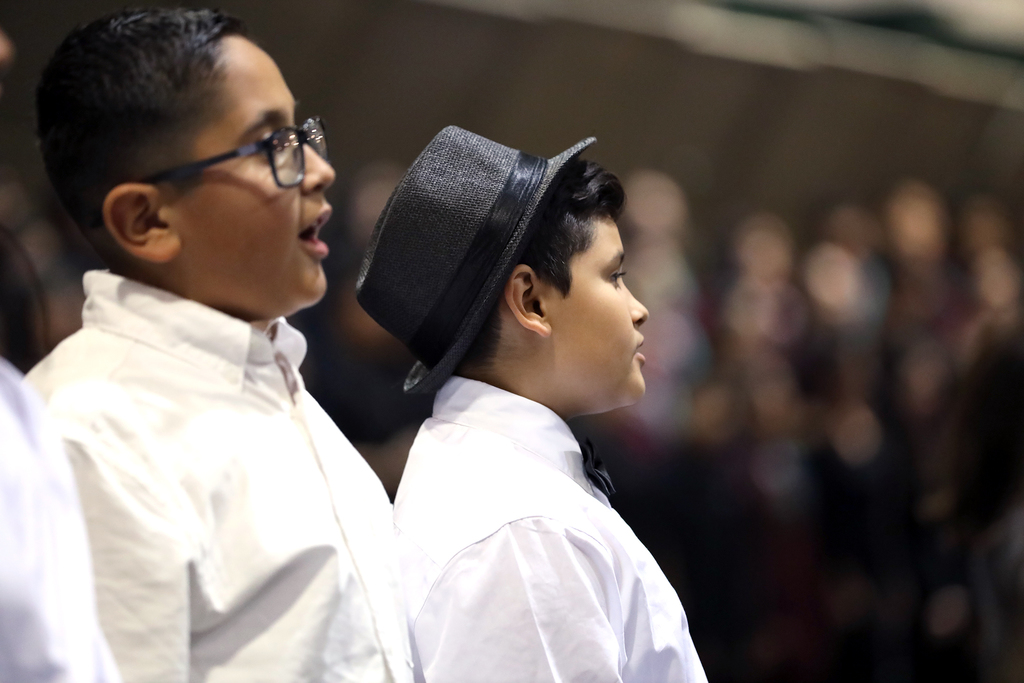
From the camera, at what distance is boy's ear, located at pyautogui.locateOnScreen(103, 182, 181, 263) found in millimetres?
994

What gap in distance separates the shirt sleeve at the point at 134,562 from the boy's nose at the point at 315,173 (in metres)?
0.35

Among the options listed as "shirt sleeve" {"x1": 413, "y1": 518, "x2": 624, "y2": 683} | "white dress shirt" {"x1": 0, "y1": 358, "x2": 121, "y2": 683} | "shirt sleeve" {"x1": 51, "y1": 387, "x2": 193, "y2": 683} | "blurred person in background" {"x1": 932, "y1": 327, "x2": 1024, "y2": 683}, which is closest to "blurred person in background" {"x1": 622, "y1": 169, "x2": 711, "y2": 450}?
"blurred person in background" {"x1": 932, "y1": 327, "x2": 1024, "y2": 683}

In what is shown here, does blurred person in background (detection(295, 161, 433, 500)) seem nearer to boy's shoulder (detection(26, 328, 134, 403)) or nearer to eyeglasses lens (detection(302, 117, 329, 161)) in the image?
eyeglasses lens (detection(302, 117, 329, 161))

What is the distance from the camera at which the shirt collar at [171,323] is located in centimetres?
98

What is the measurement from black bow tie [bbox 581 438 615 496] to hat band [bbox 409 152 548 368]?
0.25 m

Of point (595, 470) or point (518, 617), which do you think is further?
point (595, 470)

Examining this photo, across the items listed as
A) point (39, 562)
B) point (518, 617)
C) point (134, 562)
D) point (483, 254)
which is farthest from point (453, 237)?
point (39, 562)

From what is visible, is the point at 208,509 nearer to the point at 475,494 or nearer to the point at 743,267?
the point at 475,494

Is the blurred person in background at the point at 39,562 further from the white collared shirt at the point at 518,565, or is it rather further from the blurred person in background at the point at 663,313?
the blurred person in background at the point at 663,313

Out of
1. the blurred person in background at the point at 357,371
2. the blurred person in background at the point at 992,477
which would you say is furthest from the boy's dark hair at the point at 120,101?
the blurred person in background at the point at 992,477

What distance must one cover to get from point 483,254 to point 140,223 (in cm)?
45

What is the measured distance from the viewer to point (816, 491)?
150 inches

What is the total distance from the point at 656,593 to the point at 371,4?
124 inches

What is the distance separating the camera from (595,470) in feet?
4.59
